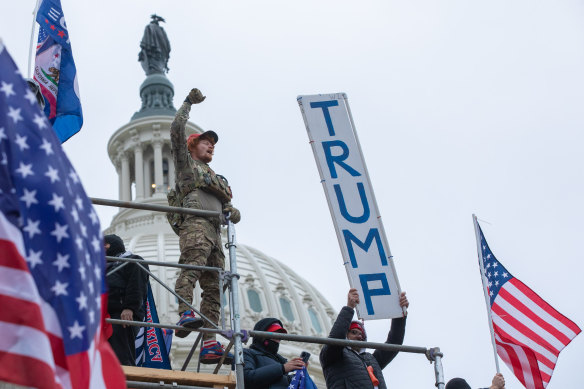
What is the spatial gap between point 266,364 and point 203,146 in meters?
2.93

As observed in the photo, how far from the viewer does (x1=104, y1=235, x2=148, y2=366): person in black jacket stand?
11.2 meters

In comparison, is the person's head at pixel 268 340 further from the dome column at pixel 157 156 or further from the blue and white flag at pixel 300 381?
the dome column at pixel 157 156

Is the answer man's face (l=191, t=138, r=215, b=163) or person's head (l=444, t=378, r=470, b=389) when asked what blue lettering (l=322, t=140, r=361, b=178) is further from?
person's head (l=444, t=378, r=470, b=389)

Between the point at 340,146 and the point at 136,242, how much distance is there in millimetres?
54376

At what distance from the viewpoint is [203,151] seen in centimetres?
1318

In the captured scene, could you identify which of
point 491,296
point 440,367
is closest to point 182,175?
point 440,367

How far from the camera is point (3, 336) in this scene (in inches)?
264

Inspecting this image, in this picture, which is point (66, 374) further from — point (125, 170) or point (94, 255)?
point (125, 170)

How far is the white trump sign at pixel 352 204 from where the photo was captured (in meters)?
11.6

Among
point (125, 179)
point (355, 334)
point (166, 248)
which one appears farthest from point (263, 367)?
point (125, 179)

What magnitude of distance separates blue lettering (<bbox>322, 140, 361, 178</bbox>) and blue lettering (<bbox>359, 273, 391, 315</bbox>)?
1.03 meters

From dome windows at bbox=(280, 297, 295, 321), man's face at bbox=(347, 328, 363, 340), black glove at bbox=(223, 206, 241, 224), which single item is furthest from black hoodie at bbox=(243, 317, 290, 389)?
dome windows at bbox=(280, 297, 295, 321)

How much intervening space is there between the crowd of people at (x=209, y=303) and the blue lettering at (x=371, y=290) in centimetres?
16

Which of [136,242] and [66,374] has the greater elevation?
[136,242]
